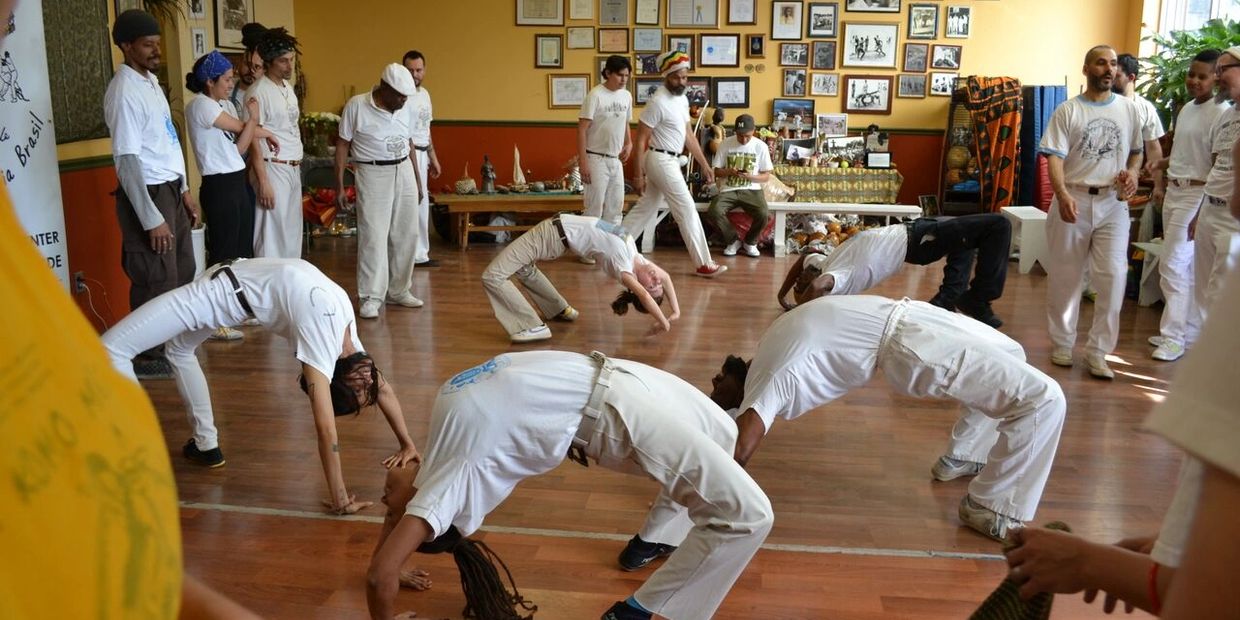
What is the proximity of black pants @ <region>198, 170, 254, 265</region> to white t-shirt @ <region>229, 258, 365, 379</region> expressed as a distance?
7.10ft

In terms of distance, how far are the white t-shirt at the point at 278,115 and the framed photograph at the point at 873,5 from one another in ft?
21.4

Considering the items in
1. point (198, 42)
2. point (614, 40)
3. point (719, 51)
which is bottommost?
point (198, 42)

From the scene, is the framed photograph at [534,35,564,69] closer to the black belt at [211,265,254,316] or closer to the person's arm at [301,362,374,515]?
the black belt at [211,265,254,316]

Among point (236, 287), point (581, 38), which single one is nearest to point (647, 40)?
point (581, 38)

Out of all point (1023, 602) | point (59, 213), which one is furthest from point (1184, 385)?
point (59, 213)

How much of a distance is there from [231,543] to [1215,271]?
4.49 meters

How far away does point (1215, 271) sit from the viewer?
16.2ft

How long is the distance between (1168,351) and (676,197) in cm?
372

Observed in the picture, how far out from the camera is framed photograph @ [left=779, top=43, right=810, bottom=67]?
10938 millimetres

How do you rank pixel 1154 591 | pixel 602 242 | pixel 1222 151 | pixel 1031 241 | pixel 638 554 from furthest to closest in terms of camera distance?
pixel 1031 241 < pixel 602 242 < pixel 1222 151 < pixel 638 554 < pixel 1154 591

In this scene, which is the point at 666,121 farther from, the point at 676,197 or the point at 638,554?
the point at 638,554

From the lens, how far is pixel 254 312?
11.9 feet

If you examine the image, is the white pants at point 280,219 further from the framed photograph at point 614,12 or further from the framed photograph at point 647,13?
the framed photograph at point 647,13

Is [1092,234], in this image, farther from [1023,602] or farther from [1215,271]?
[1023,602]
